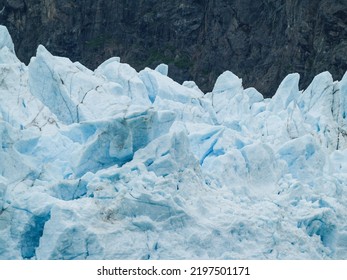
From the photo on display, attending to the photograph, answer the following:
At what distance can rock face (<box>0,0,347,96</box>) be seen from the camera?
3016cm

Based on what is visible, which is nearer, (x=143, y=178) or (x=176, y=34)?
(x=143, y=178)

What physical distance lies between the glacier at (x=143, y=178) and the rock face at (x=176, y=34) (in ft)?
53.6

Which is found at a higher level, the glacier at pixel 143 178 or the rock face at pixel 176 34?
the glacier at pixel 143 178

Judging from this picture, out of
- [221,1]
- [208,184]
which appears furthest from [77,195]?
[221,1]

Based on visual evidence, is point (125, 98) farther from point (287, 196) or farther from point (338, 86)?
point (338, 86)

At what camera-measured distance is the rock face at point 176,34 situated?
30.2 meters

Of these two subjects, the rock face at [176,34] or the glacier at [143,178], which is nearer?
the glacier at [143,178]

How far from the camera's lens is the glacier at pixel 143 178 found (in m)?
9.98

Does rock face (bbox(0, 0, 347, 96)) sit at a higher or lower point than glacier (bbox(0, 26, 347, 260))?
lower

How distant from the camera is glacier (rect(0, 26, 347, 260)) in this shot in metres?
9.98

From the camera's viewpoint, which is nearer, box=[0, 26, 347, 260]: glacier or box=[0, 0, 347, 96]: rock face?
box=[0, 26, 347, 260]: glacier

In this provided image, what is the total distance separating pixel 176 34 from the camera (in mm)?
32969

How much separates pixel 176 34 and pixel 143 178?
75.3ft

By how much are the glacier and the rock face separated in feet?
53.6
